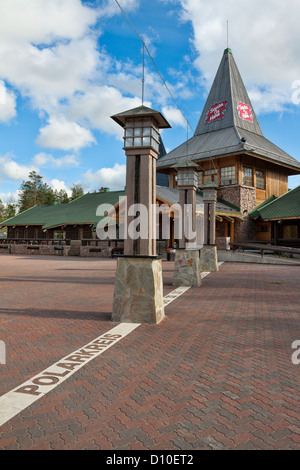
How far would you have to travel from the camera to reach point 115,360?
3.99 meters

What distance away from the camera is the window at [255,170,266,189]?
1099 inches

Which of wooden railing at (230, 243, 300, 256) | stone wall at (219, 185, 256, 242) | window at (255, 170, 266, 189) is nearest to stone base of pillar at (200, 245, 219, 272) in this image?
wooden railing at (230, 243, 300, 256)

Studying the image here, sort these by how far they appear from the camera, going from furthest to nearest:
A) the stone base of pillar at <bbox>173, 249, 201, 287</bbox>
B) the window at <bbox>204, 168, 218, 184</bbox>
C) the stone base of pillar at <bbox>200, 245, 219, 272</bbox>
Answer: the window at <bbox>204, 168, 218, 184</bbox>
the stone base of pillar at <bbox>200, 245, 219, 272</bbox>
the stone base of pillar at <bbox>173, 249, 201, 287</bbox>

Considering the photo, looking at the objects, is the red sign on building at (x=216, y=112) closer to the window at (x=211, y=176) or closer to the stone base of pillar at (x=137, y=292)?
the window at (x=211, y=176)

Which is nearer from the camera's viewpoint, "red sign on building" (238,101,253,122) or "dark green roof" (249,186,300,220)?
"dark green roof" (249,186,300,220)

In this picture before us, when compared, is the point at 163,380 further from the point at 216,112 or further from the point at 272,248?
the point at 216,112

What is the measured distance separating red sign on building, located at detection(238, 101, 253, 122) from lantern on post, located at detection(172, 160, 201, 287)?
2295 centimetres

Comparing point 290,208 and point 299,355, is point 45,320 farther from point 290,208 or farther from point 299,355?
point 290,208

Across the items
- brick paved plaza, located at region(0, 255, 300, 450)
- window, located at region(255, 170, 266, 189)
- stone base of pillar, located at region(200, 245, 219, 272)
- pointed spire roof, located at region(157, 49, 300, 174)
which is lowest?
brick paved plaza, located at region(0, 255, 300, 450)

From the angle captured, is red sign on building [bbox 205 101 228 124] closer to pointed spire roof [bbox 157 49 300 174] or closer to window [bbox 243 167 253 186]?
pointed spire roof [bbox 157 49 300 174]

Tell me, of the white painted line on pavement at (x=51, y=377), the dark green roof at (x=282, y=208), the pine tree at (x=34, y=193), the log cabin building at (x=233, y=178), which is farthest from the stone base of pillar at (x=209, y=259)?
the pine tree at (x=34, y=193)

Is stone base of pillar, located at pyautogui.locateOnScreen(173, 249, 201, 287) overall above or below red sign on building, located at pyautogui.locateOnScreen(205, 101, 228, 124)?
below

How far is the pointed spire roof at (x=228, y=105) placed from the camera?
3023 centimetres
